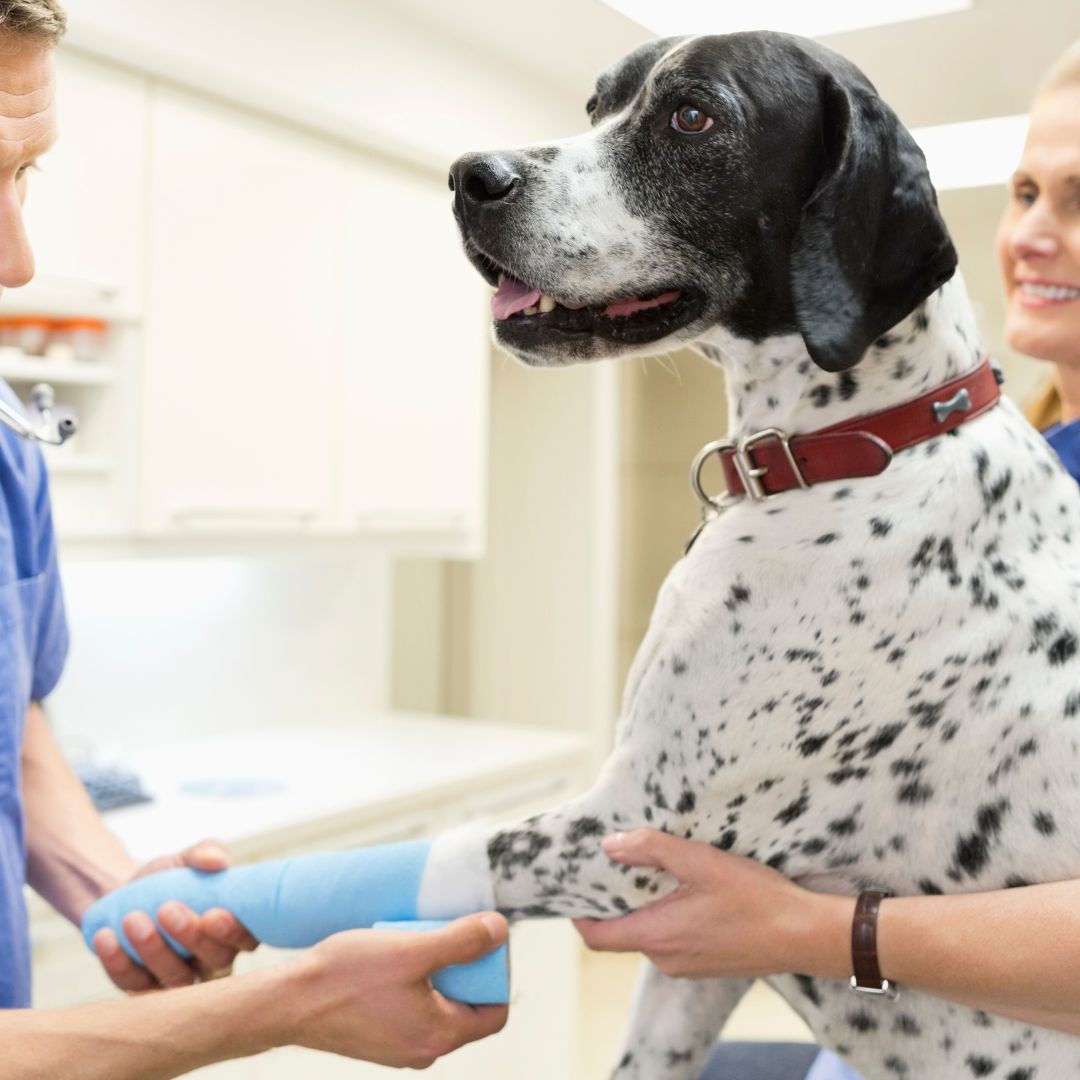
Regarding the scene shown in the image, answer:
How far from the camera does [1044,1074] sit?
1131 mm

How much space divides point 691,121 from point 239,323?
1982 millimetres

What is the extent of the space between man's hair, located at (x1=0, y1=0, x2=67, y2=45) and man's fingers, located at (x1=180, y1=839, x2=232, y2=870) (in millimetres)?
843

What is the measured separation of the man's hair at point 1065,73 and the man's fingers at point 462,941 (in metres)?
1.24

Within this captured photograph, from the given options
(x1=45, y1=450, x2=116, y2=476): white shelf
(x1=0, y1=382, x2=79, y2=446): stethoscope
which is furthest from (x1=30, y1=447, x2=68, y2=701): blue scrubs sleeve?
(x1=45, y1=450, x2=116, y2=476): white shelf

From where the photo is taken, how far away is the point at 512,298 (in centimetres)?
118

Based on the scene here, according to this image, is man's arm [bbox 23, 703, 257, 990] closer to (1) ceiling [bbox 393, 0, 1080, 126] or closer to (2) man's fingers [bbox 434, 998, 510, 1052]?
(2) man's fingers [bbox 434, 998, 510, 1052]

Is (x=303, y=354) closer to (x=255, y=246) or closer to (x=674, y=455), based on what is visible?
(x=255, y=246)

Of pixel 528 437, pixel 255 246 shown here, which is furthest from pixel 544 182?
pixel 528 437

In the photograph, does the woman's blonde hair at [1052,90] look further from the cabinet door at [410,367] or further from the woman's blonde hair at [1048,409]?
the cabinet door at [410,367]

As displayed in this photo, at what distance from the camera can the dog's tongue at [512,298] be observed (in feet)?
3.83

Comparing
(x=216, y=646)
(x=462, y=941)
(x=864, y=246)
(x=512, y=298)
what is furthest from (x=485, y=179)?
(x=216, y=646)

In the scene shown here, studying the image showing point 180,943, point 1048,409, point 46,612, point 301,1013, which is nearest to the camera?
point 301,1013

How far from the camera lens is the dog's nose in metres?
1.12

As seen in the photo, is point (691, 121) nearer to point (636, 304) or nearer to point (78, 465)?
point (636, 304)
